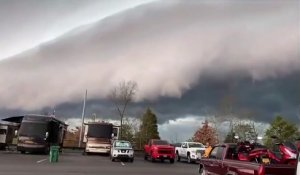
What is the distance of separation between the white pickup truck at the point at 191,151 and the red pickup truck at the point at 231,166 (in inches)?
764

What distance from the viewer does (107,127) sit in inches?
1661

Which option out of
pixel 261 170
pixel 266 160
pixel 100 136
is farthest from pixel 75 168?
pixel 100 136

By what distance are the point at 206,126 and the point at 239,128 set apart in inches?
853

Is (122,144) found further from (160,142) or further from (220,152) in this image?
(220,152)

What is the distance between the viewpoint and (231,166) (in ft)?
46.4

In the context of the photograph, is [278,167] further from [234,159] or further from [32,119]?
[32,119]

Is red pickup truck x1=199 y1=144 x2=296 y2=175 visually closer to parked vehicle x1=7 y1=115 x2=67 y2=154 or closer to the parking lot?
the parking lot

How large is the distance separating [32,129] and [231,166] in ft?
92.5

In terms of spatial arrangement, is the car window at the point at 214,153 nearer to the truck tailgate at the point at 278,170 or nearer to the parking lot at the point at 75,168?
the truck tailgate at the point at 278,170

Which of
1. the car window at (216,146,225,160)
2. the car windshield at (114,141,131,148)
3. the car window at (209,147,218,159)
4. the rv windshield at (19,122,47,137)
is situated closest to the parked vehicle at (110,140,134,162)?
the car windshield at (114,141,131,148)

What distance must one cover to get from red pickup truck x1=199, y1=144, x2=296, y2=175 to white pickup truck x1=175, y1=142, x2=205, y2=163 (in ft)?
63.7

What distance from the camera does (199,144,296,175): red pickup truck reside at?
39.8 feet

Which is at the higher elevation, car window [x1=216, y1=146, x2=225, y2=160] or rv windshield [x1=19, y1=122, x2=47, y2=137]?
rv windshield [x1=19, y1=122, x2=47, y2=137]

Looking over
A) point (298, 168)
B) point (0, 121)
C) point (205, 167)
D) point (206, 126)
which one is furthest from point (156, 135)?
point (298, 168)
